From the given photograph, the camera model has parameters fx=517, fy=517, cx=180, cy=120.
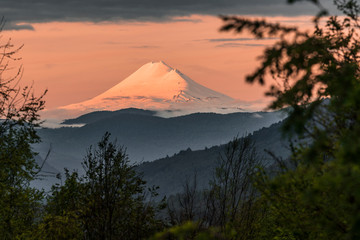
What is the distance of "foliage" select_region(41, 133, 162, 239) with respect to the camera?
24.0 metres

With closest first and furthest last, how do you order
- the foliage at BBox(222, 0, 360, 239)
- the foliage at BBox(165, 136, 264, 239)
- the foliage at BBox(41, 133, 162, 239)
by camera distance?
the foliage at BBox(222, 0, 360, 239) < the foliage at BBox(165, 136, 264, 239) < the foliage at BBox(41, 133, 162, 239)

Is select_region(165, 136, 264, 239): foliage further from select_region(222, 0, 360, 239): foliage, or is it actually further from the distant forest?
select_region(222, 0, 360, 239): foliage

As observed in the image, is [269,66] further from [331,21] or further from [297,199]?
[331,21]

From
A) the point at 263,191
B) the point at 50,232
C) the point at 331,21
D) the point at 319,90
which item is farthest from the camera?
the point at 50,232

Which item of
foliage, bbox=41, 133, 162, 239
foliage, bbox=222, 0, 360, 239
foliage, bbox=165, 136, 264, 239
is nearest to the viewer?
foliage, bbox=222, 0, 360, 239

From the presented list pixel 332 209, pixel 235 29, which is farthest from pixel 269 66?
pixel 332 209

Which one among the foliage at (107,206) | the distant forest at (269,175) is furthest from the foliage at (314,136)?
the foliage at (107,206)

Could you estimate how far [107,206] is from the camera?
23828 mm

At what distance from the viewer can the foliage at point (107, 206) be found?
943 inches

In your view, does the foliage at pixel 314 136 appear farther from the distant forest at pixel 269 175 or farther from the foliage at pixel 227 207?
the foliage at pixel 227 207

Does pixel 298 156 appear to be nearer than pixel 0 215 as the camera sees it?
Yes

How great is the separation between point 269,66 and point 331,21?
9341 millimetres

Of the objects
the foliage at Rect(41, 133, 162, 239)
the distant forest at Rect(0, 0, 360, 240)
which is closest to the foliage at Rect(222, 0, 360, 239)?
the distant forest at Rect(0, 0, 360, 240)

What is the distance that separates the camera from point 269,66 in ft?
38.4
